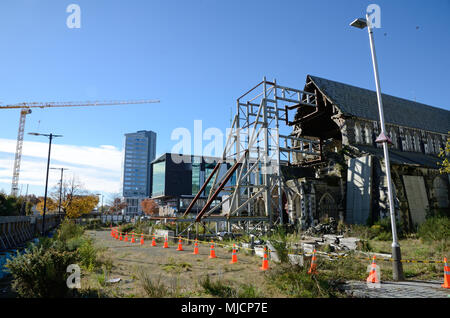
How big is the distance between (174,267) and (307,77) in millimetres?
25898

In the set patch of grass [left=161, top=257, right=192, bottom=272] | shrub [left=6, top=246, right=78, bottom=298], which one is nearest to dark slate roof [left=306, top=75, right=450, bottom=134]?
patch of grass [left=161, top=257, right=192, bottom=272]

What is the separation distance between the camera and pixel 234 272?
9.97 m

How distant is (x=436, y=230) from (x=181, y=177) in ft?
332

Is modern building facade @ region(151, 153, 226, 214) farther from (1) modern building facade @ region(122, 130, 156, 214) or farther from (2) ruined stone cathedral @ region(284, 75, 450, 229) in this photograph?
(2) ruined stone cathedral @ region(284, 75, 450, 229)

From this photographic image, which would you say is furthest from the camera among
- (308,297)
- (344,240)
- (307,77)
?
(307,77)

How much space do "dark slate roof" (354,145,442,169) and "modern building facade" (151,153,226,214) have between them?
80400 millimetres

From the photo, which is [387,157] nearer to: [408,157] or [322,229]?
[322,229]

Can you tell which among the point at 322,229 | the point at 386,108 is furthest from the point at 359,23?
the point at 386,108

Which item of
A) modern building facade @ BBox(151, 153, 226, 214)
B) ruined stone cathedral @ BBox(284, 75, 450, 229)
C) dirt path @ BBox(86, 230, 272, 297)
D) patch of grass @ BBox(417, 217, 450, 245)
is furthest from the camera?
modern building facade @ BBox(151, 153, 226, 214)

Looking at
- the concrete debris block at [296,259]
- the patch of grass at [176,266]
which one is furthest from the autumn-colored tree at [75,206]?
the concrete debris block at [296,259]

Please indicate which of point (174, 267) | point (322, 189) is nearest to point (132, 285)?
point (174, 267)

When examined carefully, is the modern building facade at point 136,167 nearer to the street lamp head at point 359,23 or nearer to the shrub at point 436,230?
the shrub at point 436,230

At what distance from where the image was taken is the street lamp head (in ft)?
32.1
